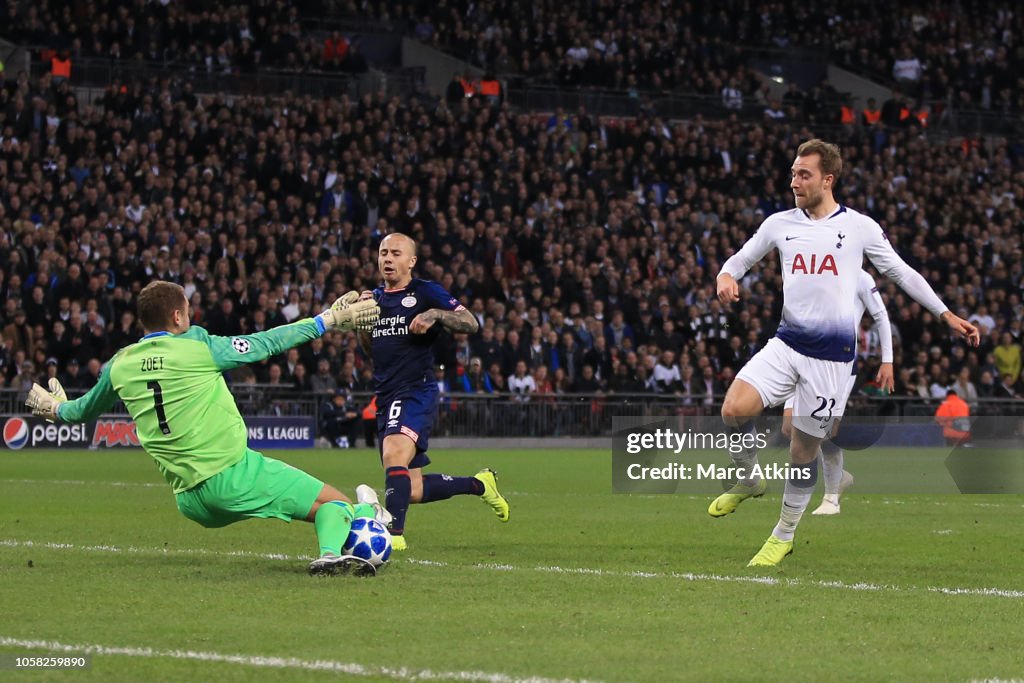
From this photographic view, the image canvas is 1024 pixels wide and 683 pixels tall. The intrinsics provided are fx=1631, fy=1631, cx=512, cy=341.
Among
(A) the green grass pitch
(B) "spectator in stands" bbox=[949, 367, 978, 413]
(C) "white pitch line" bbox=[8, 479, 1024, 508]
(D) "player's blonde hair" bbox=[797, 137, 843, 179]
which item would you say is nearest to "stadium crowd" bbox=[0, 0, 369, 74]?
(B) "spectator in stands" bbox=[949, 367, 978, 413]

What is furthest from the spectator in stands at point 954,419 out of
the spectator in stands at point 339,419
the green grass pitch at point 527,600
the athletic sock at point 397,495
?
the athletic sock at point 397,495

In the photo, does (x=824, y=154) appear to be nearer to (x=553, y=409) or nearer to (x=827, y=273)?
(x=827, y=273)

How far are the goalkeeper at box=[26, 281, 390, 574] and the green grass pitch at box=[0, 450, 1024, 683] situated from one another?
1.29 feet

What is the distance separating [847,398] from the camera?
13.5 meters

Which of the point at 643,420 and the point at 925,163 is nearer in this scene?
the point at 643,420

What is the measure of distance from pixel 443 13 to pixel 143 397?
3250 cm

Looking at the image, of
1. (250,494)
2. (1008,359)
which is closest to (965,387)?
(1008,359)

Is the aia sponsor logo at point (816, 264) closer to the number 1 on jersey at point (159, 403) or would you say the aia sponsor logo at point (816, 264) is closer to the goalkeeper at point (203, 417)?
the goalkeeper at point (203, 417)

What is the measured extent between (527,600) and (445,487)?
152 inches

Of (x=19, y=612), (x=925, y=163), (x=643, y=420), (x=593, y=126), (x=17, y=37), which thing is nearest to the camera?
(x=19, y=612)

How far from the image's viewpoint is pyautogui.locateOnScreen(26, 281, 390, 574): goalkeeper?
356 inches

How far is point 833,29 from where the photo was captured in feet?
159

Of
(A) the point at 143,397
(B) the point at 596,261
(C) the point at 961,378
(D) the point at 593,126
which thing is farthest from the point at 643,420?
(A) the point at 143,397

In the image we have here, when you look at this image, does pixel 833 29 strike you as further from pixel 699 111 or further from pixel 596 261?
pixel 596 261
